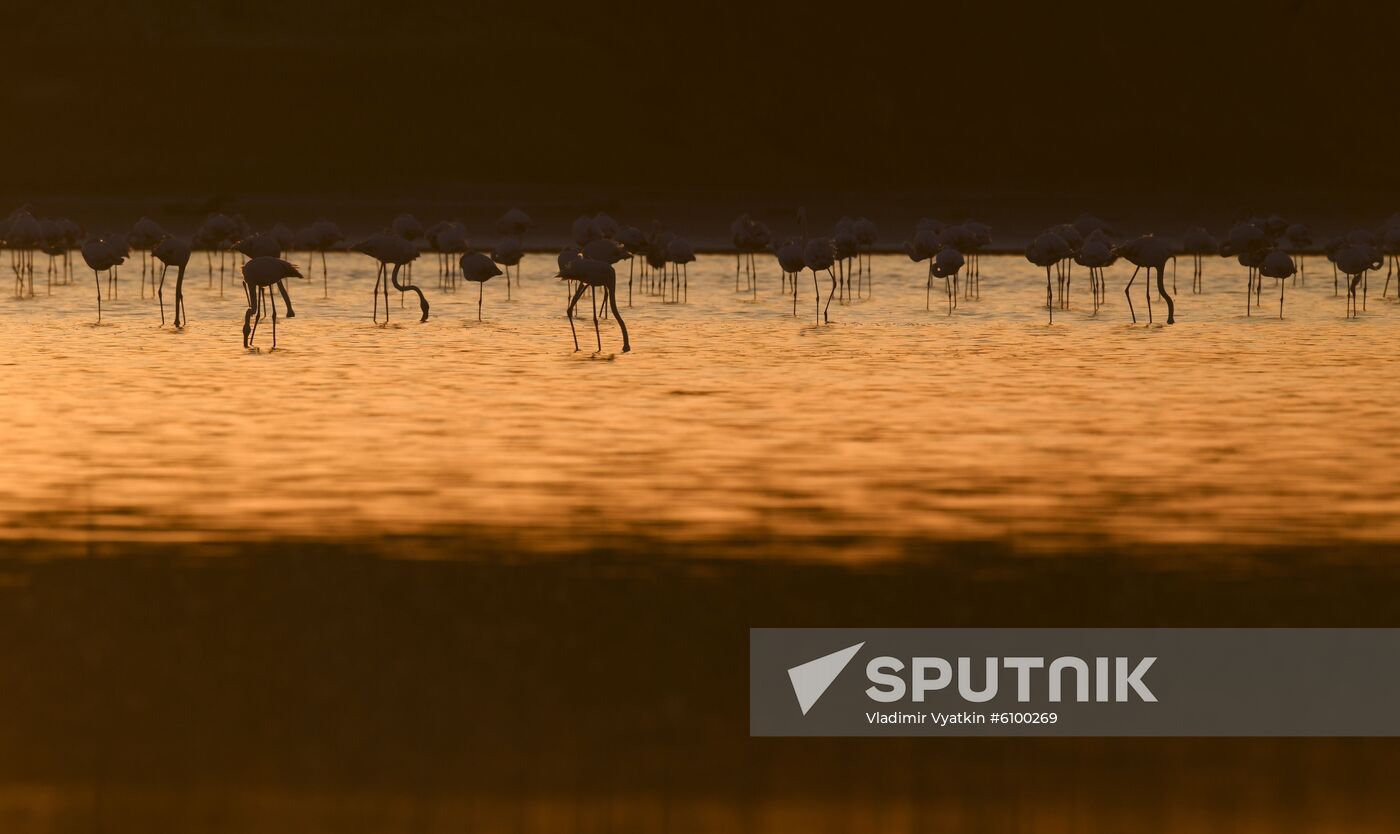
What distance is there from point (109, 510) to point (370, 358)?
8.30 m

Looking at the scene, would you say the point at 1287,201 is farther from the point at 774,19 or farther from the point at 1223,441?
the point at 1223,441

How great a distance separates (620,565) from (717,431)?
4490mm

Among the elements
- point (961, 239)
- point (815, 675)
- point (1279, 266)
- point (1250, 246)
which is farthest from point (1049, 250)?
point (815, 675)

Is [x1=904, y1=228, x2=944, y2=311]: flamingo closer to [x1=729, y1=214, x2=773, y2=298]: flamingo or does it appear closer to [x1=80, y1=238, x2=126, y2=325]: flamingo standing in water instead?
[x1=729, y1=214, x2=773, y2=298]: flamingo

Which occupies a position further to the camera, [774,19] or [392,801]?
[774,19]

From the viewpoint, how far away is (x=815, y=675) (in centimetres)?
774

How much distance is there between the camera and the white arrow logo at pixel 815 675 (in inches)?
297

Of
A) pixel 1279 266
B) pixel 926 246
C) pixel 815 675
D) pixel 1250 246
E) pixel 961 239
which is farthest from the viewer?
pixel 926 246

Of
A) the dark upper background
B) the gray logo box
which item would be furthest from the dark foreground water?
the dark upper background

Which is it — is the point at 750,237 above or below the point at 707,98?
below

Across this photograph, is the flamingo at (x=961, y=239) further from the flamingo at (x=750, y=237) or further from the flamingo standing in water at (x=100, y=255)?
the flamingo standing in water at (x=100, y=255)

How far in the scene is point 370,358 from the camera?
19406 millimetres

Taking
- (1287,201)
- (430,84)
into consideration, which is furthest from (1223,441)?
(430,84)

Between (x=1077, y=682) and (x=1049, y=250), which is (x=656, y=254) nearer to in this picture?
(x=1049, y=250)
